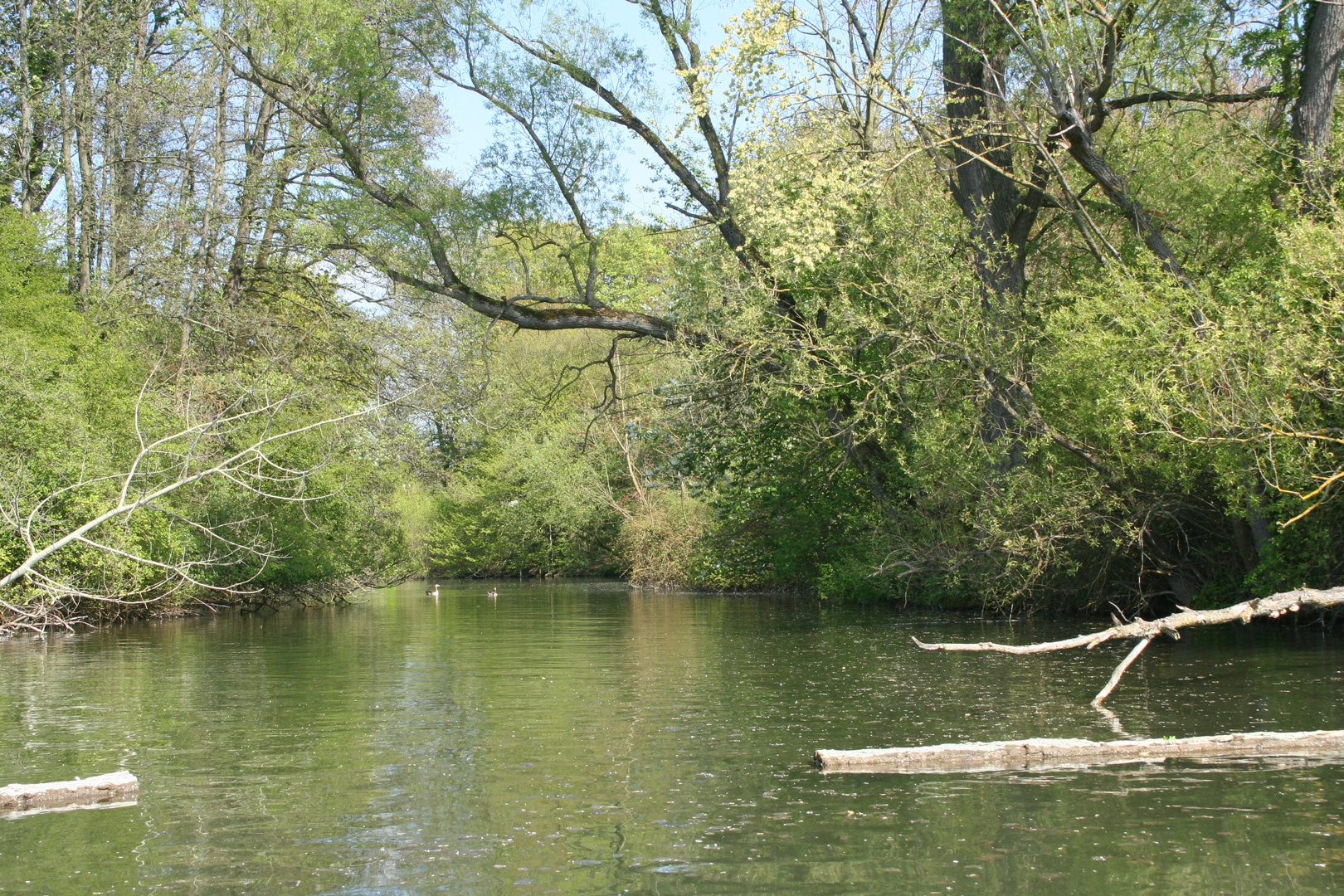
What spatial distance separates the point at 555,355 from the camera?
1898 inches

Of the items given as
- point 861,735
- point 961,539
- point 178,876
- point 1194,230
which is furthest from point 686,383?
point 178,876

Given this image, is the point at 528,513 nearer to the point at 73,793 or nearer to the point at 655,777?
the point at 655,777

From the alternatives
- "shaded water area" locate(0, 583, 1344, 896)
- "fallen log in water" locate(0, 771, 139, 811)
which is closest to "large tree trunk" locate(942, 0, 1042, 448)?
"shaded water area" locate(0, 583, 1344, 896)

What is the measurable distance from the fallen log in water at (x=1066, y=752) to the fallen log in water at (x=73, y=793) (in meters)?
4.27

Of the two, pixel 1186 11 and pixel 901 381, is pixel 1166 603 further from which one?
pixel 1186 11

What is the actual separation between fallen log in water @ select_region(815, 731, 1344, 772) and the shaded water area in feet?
0.51

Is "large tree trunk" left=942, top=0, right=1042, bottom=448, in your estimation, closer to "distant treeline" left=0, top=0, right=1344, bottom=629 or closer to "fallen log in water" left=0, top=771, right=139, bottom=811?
"distant treeline" left=0, top=0, right=1344, bottom=629

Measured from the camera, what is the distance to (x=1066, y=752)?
786cm

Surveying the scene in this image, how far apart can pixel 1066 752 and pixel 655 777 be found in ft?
8.76

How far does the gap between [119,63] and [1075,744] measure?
25028 millimetres

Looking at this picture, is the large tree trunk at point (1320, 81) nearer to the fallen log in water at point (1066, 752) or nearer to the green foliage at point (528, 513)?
the fallen log in water at point (1066, 752)

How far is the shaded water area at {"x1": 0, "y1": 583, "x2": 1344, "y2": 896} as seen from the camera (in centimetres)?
584

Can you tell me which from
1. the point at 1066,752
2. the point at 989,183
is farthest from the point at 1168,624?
the point at 989,183

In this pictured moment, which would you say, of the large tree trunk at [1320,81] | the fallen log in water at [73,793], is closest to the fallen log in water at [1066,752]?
the fallen log in water at [73,793]
